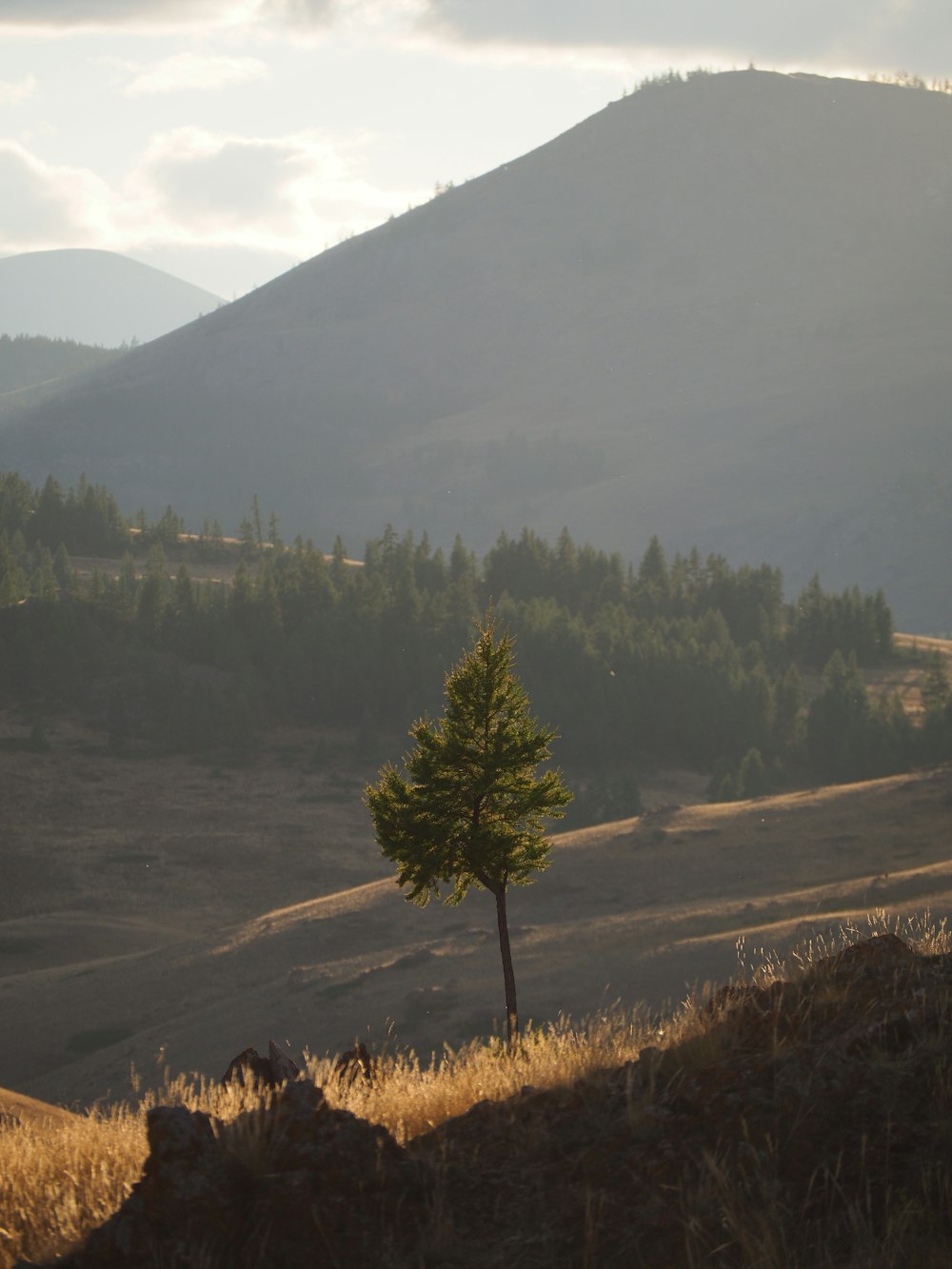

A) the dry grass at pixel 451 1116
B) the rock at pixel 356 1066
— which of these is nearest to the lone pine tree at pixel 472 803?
the rock at pixel 356 1066

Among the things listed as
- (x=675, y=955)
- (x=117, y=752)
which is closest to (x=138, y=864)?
(x=117, y=752)

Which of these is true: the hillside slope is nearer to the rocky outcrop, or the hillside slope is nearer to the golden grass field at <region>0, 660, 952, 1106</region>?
the golden grass field at <region>0, 660, 952, 1106</region>

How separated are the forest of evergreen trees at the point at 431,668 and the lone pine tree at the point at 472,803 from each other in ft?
221

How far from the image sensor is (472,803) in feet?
68.6

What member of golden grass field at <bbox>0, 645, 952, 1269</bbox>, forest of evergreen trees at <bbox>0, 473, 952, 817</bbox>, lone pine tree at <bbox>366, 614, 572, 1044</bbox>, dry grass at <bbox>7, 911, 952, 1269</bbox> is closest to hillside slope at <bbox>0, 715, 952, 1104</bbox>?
golden grass field at <bbox>0, 645, 952, 1269</bbox>

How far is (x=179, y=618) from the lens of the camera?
121 m

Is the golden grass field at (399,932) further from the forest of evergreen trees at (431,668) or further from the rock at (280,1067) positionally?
the forest of evergreen trees at (431,668)

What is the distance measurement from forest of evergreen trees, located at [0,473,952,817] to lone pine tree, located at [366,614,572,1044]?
67.2 metres

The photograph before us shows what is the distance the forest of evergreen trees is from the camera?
339 feet

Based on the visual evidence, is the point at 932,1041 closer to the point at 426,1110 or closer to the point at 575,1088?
the point at 575,1088

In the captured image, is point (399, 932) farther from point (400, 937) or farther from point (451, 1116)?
point (451, 1116)

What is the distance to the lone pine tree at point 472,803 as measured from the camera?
20859 millimetres

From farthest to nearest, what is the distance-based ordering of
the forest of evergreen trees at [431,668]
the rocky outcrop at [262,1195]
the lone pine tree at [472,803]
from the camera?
the forest of evergreen trees at [431,668], the lone pine tree at [472,803], the rocky outcrop at [262,1195]

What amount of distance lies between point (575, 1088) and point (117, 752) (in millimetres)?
97355
